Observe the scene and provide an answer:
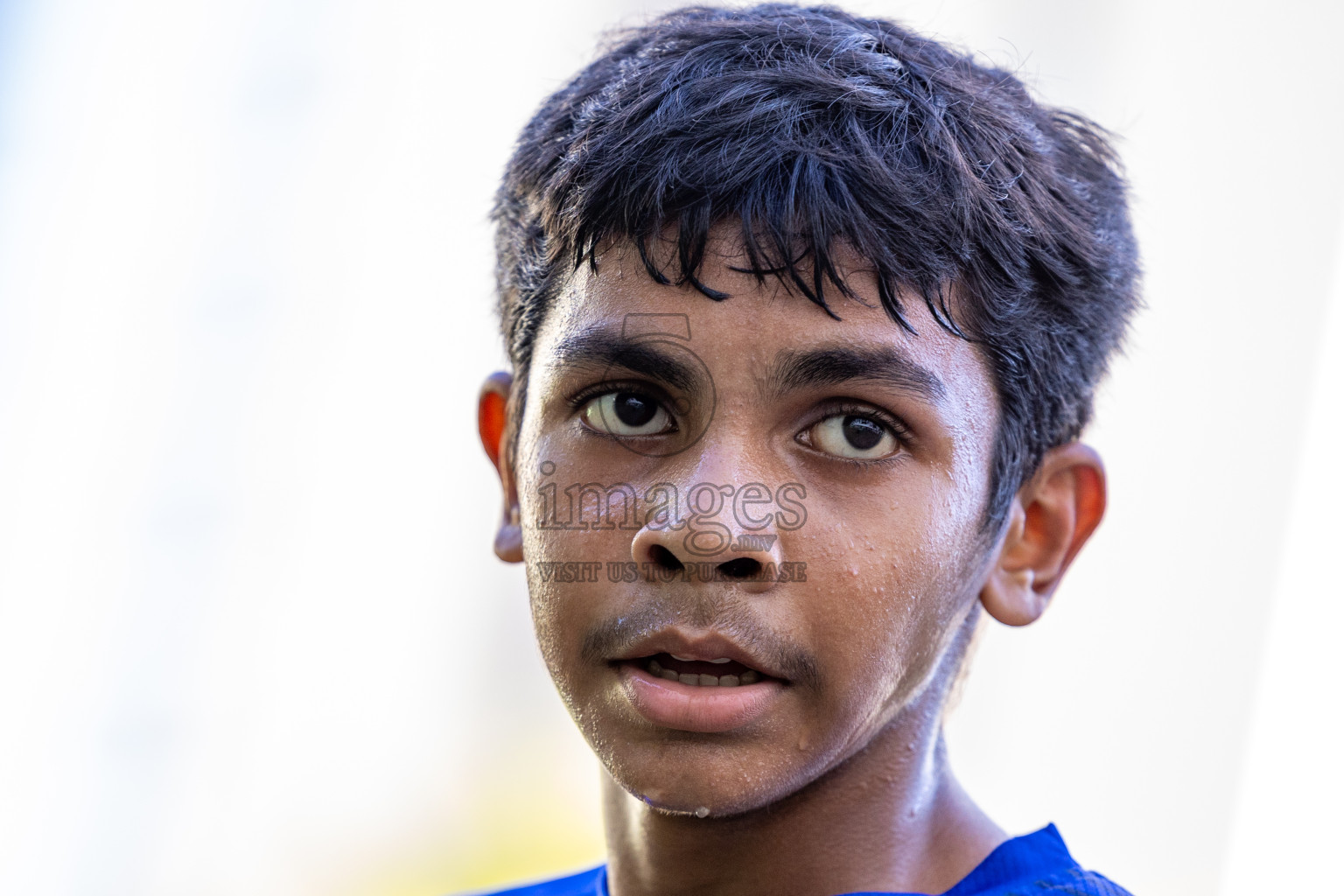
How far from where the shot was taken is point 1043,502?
2.02 meters

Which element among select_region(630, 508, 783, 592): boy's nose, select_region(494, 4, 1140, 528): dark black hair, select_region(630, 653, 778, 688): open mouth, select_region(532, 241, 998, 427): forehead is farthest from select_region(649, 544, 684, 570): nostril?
select_region(494, 4, 1140, 528): dark black hair

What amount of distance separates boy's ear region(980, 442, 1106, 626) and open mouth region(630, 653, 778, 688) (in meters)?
0.46

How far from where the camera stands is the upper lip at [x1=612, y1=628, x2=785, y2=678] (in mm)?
1642

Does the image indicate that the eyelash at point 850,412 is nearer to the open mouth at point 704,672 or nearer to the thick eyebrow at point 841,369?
the thick eyebrow at point 841,369

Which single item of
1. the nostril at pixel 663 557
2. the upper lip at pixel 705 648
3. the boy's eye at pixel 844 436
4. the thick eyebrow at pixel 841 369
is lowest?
the upper lip at pixel 705 648

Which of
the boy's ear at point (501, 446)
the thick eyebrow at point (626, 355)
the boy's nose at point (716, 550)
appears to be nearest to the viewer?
the boy's nose at point (716, 550)

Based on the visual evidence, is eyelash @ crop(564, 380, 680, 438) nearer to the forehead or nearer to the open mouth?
the forehead

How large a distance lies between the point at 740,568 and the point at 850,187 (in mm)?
523

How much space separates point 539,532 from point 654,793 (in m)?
0.39

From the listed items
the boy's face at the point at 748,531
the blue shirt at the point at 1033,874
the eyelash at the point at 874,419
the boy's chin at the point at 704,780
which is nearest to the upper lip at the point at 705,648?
the boy's face at the point at 748,531

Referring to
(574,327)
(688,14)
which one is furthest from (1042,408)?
(688,14)

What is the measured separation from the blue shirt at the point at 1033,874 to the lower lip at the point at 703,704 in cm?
36

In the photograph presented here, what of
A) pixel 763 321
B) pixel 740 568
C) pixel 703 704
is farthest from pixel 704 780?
pixel 763 321

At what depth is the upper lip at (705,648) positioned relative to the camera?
164 centimetres
